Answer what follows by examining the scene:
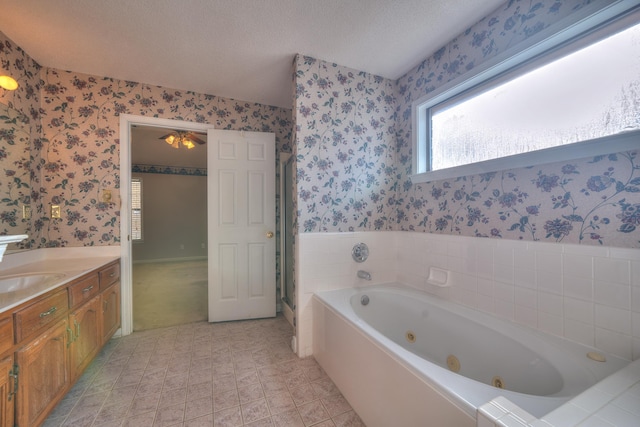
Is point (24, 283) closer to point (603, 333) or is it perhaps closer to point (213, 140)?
point (213, 140)

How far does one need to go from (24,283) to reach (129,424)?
1.04 m

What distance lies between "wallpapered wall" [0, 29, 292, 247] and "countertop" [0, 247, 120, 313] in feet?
0.27

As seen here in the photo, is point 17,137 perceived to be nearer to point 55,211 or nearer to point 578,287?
point 55,211

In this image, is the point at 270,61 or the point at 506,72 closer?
the point at 506,72

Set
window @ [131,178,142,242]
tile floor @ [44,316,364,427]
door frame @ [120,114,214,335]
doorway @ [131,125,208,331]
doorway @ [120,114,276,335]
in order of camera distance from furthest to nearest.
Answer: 1. window @ [131,178,142,242]
2. doorway @ [131,125,208,331]
3. doorway @ [120,114,276,335]
4. door frame @ [120,114,214,335]
5. tile floor @ [44,316,364,427]

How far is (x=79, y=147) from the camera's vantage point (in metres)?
2.15

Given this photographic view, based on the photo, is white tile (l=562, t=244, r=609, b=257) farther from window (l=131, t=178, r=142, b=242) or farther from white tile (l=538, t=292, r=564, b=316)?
window (l=131, t=178, r=142, b=242)

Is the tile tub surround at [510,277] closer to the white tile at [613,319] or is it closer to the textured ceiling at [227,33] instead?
the white tile at [613,319]

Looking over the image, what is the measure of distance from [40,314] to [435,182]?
100 inches

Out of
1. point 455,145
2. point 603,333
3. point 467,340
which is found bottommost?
point 467,340

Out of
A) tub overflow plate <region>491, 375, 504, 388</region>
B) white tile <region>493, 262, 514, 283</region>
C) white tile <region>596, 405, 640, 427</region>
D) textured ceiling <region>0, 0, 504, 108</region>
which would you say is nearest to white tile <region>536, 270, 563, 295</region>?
white tile <region>493, 262, 514, 283</region>

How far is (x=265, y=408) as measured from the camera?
1.40m

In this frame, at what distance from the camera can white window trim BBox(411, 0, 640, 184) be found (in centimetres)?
106

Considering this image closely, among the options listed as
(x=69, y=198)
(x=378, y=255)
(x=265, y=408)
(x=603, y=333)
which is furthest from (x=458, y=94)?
(x=69, y=198)
